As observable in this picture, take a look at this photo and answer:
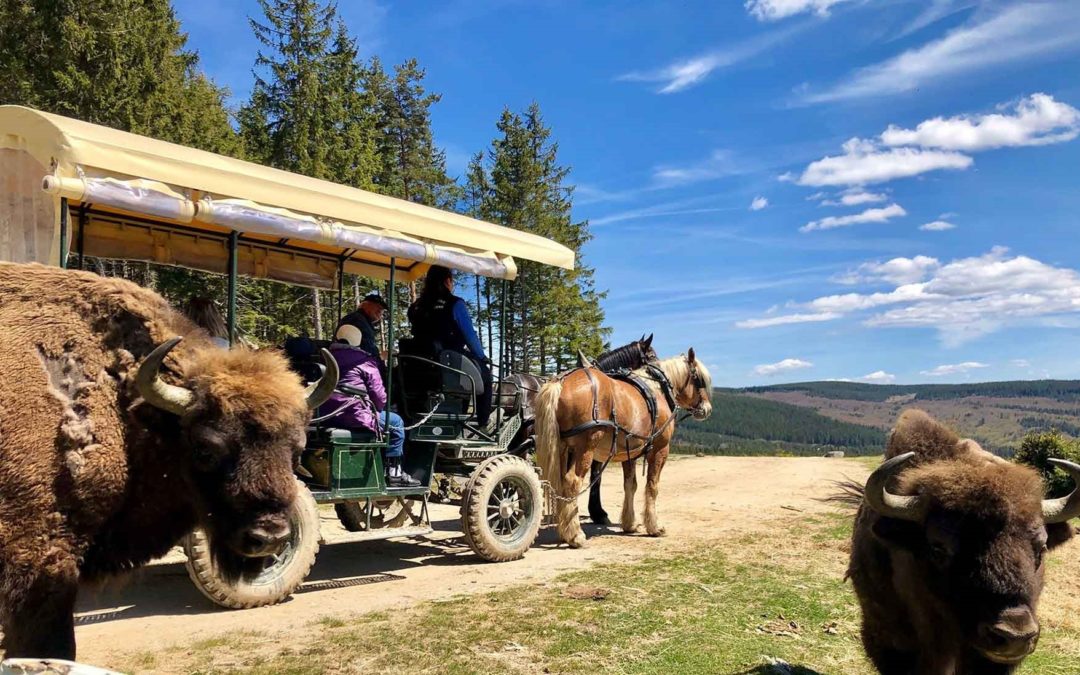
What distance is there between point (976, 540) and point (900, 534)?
364 millimetres

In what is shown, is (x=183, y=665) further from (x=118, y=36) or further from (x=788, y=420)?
(x=788, y=420)

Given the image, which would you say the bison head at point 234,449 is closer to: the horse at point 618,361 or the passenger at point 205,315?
the passenger at point 205,315

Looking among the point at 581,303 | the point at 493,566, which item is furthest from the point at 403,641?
the point at 581,303

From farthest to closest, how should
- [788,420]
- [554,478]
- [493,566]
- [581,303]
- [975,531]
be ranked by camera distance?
[788,420] → [581,303] → [554,478] → [493,566] → [975,531]

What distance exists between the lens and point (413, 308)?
28.3 feet

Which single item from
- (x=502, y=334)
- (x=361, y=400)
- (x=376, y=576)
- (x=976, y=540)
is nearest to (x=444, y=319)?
(x=502, y=334)

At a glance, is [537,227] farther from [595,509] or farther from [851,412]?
[851,412]

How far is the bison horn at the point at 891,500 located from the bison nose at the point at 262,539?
302cm

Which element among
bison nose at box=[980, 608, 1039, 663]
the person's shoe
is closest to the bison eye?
bison nose at box=[980, 608, 1039, 663]

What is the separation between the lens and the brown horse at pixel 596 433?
370 inches

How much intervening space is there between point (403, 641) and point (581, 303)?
26.8 metres

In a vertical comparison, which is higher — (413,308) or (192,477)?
(413,308)

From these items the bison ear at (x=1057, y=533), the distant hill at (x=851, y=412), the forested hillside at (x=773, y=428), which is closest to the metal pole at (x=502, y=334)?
the bison ear at (x=1057, y=533)

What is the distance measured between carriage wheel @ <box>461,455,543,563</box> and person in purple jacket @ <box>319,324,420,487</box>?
0.90 m
